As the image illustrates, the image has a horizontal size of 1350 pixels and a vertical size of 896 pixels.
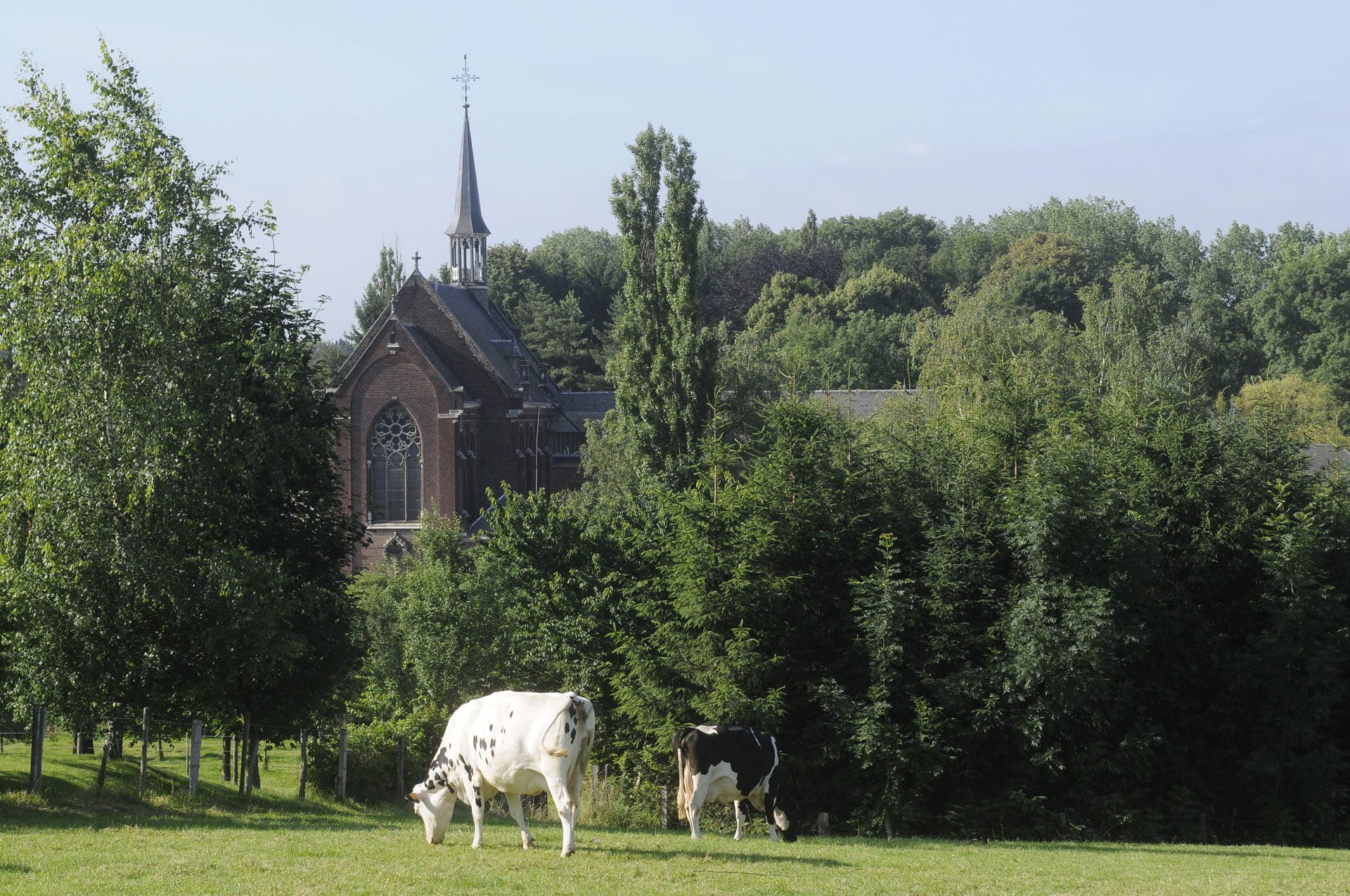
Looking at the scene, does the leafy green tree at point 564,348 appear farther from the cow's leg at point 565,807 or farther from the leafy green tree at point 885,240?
the cow's leg at point 565,807

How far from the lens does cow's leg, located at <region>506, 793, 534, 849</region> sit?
48.8ft

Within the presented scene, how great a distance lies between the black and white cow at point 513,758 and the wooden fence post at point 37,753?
6923 millimetres

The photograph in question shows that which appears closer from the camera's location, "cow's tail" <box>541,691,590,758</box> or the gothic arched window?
"cow's tail" <box>541,691,590,758</box>

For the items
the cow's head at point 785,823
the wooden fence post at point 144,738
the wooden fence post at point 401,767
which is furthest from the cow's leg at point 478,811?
the wooden fence post at point 401,767

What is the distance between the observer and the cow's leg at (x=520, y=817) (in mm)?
14875

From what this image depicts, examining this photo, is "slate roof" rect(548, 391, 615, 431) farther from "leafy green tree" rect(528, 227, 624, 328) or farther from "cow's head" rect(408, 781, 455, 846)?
"cow's head" rect(408, 781, 455, 846)

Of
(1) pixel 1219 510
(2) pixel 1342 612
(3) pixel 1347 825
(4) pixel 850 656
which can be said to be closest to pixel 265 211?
(4) pixel 850 656

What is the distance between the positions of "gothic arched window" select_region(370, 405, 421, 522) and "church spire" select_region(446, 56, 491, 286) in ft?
60.9

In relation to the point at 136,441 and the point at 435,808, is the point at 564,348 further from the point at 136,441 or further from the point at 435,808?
the point at 435,808

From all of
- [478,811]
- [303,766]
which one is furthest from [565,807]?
[303,766]

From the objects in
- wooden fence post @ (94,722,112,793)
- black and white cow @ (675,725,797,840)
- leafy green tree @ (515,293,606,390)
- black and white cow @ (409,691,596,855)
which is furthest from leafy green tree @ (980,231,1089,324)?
black and white cow @ (409,691,596,855)

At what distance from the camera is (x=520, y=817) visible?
15.0 meters

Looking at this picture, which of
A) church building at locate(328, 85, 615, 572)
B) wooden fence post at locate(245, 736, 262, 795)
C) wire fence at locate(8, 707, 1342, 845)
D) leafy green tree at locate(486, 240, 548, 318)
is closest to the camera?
wire fence at locate(8, 707, 1342, 845)

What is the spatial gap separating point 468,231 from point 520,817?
72.7 m
